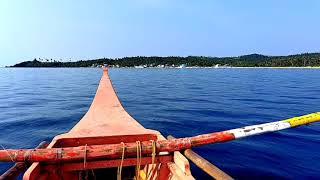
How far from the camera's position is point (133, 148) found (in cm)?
544

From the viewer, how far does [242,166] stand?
336 inches

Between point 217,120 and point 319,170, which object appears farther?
point 217,120

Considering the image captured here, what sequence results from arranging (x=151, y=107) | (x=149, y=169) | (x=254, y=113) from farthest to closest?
1. (x=151, y=107)
2. (x=254, y=113)
3. (x=149, y=169)

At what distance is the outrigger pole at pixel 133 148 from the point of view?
4910 mm

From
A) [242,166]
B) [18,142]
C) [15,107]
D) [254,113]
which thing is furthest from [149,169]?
[15,107]

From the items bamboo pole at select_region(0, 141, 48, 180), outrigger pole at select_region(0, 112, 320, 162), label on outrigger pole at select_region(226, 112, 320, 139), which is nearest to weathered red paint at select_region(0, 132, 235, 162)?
outrigger pole at select_region(0, 112, 320, 162)

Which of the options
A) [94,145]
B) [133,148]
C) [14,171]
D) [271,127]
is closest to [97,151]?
[133,148]

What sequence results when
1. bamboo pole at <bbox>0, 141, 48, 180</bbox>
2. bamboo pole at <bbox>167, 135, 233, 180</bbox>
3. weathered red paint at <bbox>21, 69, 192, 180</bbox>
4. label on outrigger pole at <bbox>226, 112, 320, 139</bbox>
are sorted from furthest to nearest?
1. label on outrigger pole at <bbox>226, 112, 320, 139</bbox>
2. weathered red paint at <bbox>21, 69, 192, 180</bbox>
3. bamboo pole at <bbox>0, 141, 48, 180</bbox>
4. bamboo pole at <bbox>167, 135, 233, 180</bbox>

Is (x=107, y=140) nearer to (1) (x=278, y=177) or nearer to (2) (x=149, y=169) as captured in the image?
(2) (x=149, y=169)

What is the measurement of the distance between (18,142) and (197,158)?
802cm

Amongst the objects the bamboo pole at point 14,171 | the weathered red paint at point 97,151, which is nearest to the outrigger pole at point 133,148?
the weathered red paint at point 97,151

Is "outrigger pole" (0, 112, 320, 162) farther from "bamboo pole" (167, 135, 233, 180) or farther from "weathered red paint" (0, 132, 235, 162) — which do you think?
"bamboo pole" (167, 135, 233, 180)

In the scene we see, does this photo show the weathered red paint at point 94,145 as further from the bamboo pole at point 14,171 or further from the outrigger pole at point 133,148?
the bamboo pole at point 14,171

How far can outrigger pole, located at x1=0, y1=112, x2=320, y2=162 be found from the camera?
16.1 ft
